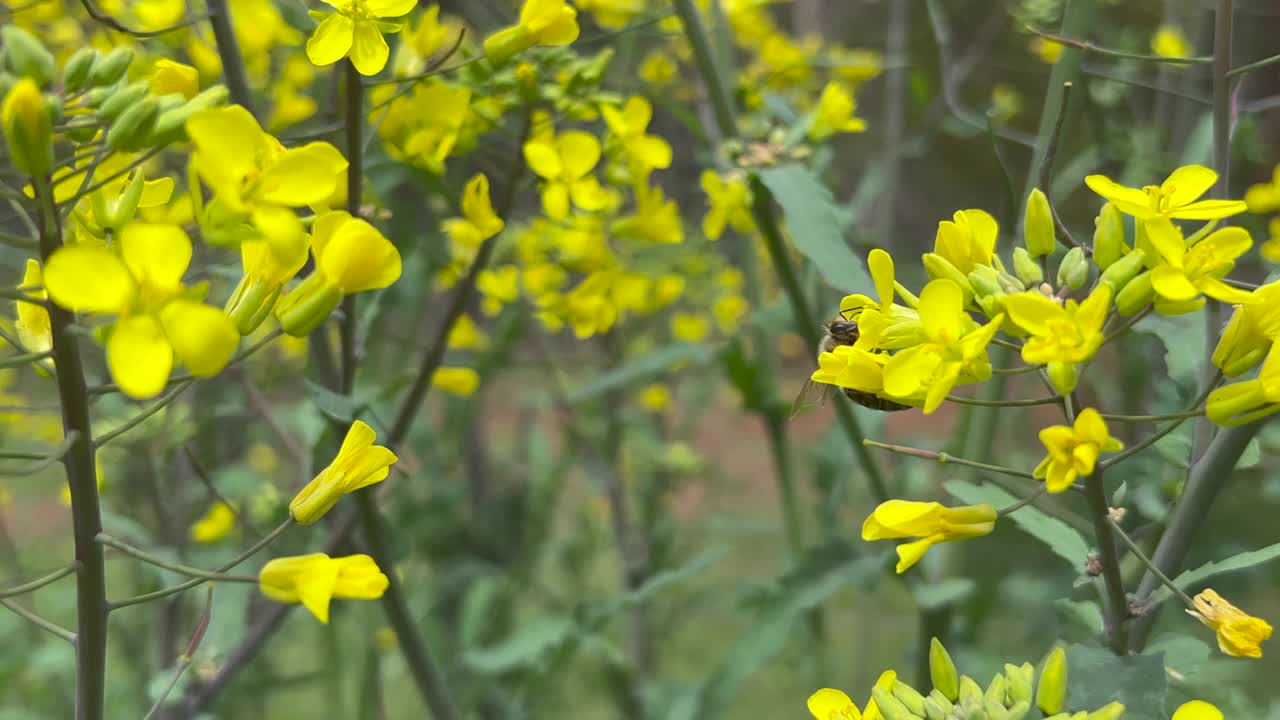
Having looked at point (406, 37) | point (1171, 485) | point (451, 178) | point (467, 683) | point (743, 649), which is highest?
point (406, 37)

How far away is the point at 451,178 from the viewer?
45.8 inches

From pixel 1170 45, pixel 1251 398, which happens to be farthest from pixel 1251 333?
pixel 1170 45

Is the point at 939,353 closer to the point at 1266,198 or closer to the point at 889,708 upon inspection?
the point at 889,708

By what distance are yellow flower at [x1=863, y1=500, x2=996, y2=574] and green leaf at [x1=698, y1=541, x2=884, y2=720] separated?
0.47 m

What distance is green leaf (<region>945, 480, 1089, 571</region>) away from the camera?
2.17 feet

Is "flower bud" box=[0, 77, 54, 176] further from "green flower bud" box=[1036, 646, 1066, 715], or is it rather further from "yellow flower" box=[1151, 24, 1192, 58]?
"yellow flower" box=[1151, 24, 1192, 58]

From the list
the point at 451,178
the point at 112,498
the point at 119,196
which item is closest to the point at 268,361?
the point at 112,498

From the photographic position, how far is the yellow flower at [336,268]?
0.53 meters

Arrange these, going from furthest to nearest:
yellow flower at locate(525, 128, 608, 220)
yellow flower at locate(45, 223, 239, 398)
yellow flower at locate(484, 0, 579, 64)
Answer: yellow flower at locate(525, 128, 608, 220) < yellow flower at locate(484, 0, 579, 64) < yellow flower at locate(45, 223, 239, 398)

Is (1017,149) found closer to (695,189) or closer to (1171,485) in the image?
(695,189)

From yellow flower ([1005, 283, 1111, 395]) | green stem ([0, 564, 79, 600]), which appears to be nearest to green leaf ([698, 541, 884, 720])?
yellow flower ([1005, 283, 1111, 395])

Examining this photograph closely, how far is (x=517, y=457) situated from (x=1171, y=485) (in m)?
1.62

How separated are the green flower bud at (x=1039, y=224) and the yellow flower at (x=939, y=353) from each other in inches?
3.5

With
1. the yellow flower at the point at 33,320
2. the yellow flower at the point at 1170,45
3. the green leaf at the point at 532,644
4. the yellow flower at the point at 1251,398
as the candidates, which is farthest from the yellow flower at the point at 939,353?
the yellow flower at the point at 1170,45
